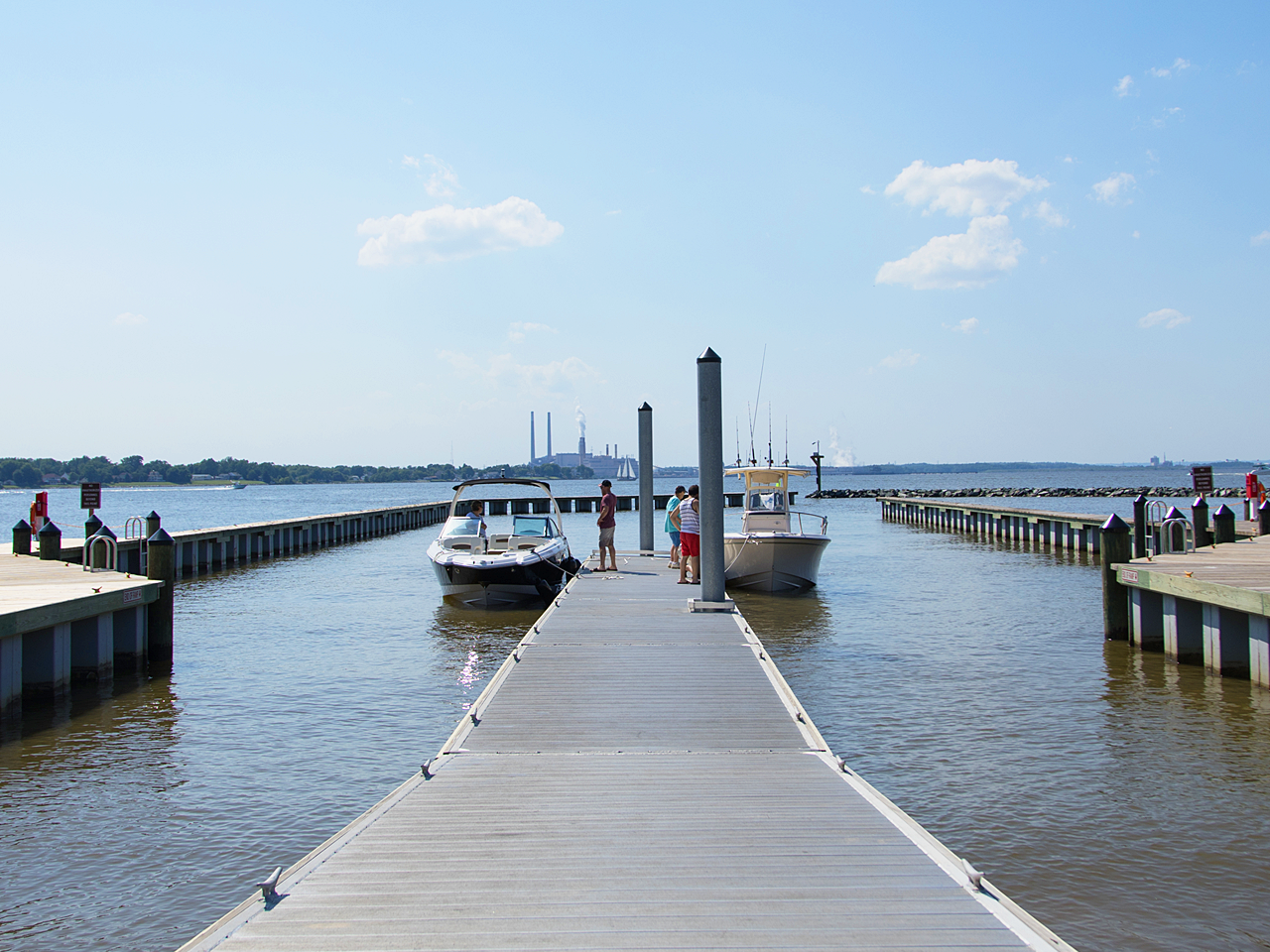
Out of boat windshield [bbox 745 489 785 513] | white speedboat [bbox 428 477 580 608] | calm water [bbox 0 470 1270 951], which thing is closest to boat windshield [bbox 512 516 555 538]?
white speedboat [bbox 428 477 580 608]

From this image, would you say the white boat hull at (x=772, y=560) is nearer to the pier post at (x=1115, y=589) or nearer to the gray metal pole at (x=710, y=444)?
the pier post at (x=1115, y=589)

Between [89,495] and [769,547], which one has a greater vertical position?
[89,495]

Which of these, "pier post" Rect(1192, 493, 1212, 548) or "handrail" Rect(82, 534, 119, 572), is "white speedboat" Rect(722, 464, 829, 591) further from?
"handrail" Rect(82, 534, 119, 572)

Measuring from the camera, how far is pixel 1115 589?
14.6 meters

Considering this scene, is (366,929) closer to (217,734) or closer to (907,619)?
(217,734)

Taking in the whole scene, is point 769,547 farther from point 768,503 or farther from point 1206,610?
point 1206,610

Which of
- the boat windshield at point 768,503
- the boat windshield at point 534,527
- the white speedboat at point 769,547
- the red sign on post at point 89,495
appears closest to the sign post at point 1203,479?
the white speedboat at point 769,547

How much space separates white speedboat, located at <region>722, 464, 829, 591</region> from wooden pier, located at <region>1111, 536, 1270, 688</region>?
23.3 ft

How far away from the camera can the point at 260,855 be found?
668 centimetres

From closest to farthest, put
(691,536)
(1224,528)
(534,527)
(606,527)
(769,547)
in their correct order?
(691,536), (1224,528), (606,527), (769,547), (534,527)

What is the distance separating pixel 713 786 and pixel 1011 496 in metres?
100

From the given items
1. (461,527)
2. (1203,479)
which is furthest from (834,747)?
(1203,479)

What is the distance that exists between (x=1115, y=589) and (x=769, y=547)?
7.61m

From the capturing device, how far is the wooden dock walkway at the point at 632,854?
160 inches
